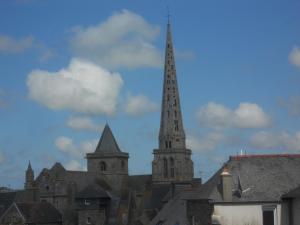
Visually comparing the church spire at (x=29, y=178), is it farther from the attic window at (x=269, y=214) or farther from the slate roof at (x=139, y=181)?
the attic window at (x=269, y=214)

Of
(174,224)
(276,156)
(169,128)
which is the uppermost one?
(169,128)

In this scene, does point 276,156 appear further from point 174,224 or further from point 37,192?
point 37,192

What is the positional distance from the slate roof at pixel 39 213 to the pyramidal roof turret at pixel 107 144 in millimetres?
30612

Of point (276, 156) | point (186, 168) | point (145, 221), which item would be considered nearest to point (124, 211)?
point (145, 221)

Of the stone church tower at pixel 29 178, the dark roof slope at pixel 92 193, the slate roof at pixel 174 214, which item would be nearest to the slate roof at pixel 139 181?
the stone church tower at pixel 29 178

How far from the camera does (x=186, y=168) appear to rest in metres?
145

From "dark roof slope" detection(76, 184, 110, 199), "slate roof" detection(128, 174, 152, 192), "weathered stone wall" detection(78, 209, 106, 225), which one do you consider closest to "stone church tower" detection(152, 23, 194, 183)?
"slate roof" detection(128, 174, 152, 192)

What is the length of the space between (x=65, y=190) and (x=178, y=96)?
38.0 meters

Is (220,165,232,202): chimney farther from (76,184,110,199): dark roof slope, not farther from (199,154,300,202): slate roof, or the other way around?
(76,184,110,199): dark roof slope

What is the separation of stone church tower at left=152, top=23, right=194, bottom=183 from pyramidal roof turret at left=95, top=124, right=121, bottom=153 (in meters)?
8.23

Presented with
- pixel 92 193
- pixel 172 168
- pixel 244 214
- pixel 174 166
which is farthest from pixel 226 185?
pixel 174 166

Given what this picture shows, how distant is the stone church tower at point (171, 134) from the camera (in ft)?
473

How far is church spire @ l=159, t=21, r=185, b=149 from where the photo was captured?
147 m

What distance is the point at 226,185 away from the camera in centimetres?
4016
